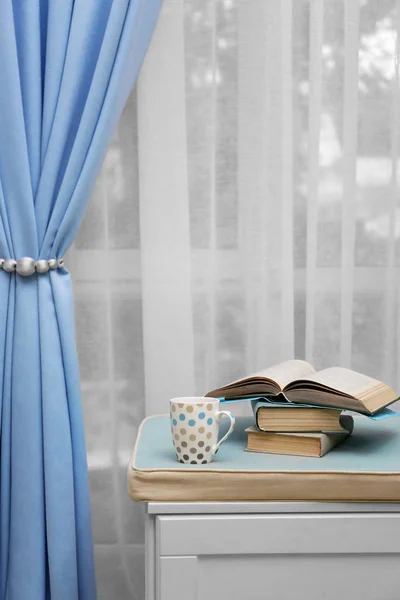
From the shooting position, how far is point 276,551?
102 centimetres

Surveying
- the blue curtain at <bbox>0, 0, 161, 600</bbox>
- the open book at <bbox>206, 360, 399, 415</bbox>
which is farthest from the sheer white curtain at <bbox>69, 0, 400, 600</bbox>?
the open book at <bbox>206, 360, 399, 415</bbox>

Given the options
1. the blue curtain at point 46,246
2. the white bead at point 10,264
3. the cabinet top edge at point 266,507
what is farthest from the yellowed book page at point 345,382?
the white bead at point 10,264

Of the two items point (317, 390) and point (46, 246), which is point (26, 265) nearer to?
point (46, 246)

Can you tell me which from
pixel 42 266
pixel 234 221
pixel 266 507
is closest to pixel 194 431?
pixel 266 507

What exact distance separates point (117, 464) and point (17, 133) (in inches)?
28.4

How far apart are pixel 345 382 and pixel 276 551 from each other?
11.4 inches

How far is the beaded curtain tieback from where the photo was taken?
1429mm

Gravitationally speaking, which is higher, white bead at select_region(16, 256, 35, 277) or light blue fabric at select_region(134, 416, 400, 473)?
white bead at select_region(16, 256, 35, 277)

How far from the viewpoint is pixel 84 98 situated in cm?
149

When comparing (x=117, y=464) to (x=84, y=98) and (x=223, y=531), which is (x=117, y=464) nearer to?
(x=223, y=531)

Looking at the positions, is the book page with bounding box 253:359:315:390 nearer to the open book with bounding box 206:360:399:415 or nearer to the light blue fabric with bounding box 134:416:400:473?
the open book with bounding box 206:360:399:415

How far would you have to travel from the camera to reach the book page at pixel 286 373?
1.17 m

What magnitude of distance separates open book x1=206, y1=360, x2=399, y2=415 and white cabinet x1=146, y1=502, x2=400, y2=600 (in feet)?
0.51

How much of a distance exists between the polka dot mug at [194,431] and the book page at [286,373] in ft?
0.42
